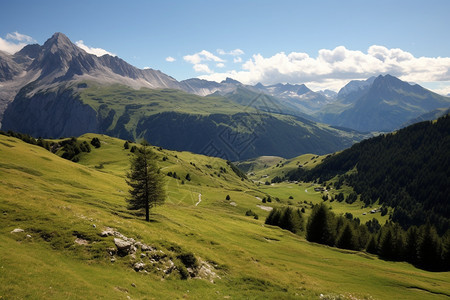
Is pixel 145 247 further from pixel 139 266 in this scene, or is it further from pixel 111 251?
pixel 111 251

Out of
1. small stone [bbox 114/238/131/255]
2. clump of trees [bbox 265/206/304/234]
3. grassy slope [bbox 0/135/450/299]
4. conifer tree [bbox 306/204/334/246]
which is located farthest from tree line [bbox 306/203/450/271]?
small stone [bbox 114/238/131/255]

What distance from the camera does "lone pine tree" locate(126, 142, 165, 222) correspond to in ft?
167

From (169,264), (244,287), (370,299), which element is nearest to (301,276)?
(370,299)

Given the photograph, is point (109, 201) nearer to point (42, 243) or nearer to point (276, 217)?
point (42, 243)

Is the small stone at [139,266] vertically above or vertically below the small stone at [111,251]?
below

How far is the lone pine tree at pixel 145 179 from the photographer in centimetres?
5078

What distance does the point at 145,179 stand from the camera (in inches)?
2023

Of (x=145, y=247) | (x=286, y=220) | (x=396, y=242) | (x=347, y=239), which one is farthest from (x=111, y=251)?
(x=396, y=242)

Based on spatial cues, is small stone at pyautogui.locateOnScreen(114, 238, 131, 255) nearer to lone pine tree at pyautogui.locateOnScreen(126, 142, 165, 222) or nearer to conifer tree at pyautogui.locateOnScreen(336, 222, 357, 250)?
lone pine tree at pyautogui.locateOnScreen(126, 142, 165, 222)

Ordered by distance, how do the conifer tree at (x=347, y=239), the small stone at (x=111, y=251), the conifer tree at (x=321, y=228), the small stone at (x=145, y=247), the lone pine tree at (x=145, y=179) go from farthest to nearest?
the conifer tree at (x=321, y=228), the conifer tree at (x=347, y=239), the lone pine tree at (x=145, y=179), the small stone at (x=145, y=247), the small stone at (x=111, y=251)

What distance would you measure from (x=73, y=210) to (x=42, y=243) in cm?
1040

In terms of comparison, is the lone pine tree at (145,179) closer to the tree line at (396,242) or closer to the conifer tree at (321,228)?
the conifer tree at (321,228)

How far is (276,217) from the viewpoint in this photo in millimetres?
108750

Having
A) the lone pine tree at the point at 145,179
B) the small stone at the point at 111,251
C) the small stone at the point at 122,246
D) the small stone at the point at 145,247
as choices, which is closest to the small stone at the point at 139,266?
the small stone at the point at 122,246
